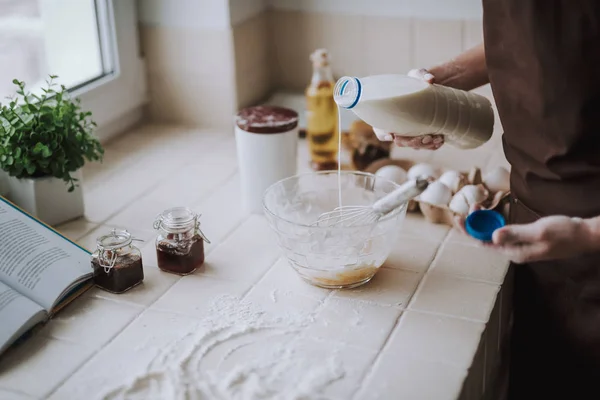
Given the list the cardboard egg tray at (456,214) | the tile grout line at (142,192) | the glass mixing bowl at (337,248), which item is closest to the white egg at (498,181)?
the cardboard egg tray at (456,214)

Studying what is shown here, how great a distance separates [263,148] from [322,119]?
0.84 ft

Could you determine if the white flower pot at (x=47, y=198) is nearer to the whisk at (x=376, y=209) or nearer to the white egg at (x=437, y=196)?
the whisk at (x=376, y=209)

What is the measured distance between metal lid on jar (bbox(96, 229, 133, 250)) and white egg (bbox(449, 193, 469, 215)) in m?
0.53

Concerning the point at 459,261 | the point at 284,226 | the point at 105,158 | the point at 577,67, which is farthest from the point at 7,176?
the point at 577,67

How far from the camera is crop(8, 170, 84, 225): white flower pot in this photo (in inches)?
51.7

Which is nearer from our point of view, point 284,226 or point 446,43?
point 284,226

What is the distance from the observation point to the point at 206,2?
1.70 m

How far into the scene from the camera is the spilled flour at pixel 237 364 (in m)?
0.95

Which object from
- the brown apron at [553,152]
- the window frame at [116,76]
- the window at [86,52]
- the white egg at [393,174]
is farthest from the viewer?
the window frame at [116,76]

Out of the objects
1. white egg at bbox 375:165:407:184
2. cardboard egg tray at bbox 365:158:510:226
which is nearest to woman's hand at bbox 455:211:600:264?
cardboard egg tray at bbox 365:158:510:226

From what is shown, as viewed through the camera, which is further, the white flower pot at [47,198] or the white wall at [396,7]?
the white wall at [396,7]

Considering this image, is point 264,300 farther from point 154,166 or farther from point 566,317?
point 154,166

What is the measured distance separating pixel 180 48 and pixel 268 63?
230 mm

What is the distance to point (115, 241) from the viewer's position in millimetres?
1180
